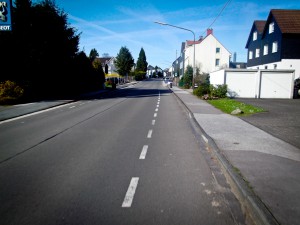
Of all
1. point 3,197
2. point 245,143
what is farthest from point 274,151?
point 3,197

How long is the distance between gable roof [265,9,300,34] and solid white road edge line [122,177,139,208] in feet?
112

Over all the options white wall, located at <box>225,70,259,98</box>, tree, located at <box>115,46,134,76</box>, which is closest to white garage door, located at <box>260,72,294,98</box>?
white wall, located at <box>225,70,259,98</box>

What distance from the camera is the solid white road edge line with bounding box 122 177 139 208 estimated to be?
389 centimetres

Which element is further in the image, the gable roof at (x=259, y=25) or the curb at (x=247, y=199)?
the gable roof at (x=259, y=25)

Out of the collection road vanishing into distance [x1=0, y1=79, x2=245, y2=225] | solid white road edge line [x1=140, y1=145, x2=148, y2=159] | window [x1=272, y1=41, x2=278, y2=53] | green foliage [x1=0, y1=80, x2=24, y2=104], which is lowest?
road vanishing into distance [x1=0, y1=79, x2=245, y2=225]

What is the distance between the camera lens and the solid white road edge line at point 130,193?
3888 mm

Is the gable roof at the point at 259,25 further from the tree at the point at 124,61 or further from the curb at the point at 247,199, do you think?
the tree at the point at 124,61

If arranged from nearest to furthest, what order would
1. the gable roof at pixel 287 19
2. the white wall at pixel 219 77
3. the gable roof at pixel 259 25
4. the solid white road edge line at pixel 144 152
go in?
the solid white road edge line at pixel 144 152 < the white wall at pixel 219 77 < the gable roof at pixel 287 19 < the gable roof at pixel 259 25

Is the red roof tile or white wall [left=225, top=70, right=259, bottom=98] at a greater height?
the red roof tile

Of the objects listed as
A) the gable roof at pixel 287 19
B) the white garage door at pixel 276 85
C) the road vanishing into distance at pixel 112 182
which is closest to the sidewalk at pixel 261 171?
the road vanishing into distance at pixel 112 182

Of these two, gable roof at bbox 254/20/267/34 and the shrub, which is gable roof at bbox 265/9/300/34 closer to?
gable roof at bbox 254/20/267/34

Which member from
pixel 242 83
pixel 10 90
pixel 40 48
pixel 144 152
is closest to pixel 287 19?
pixel 242 83

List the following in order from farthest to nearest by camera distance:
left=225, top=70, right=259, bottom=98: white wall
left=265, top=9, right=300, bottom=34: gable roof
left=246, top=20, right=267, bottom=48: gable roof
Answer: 1. left=246, top=20, right=267, bottom=48: gable roof
2. left=265, top=9, right=300, bottom=34: gable roof
3. left=225, top=70, right=259, bottom=98: white wall

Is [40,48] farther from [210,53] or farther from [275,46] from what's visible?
[210,53]
